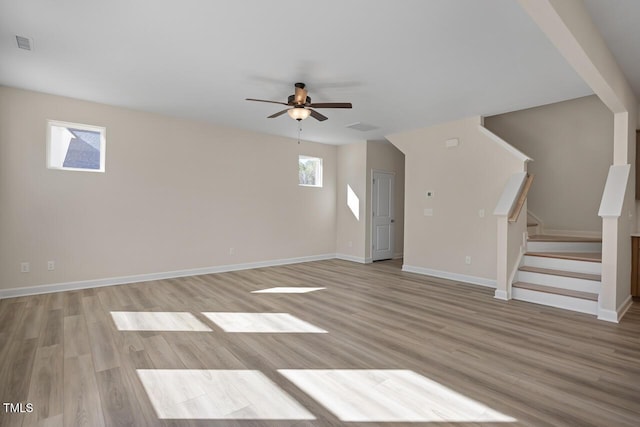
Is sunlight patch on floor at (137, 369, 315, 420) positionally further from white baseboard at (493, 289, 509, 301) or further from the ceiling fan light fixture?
white baseboard at (493, 289, 509, 301)

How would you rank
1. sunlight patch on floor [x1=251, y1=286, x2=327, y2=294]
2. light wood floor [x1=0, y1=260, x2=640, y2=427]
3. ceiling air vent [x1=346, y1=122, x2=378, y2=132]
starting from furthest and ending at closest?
1. ceiling air vent [x1=346, y1=122, x2=378, y2=132]
2. sunlight patch on floor [x1=251, y1=286, x2=327, y2=294]
3. light wood floor [x1=0, y1=260, x2=640, y2=427]

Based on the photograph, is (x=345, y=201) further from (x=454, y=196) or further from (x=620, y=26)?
(x=620, y=26)

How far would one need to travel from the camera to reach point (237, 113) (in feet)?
17.5

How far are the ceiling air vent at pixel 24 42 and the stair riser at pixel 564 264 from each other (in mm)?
6626

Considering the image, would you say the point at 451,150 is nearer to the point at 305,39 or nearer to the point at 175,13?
the point at 305,39

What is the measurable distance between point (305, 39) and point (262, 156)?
12.9 ft

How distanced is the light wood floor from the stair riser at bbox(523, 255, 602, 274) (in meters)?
0.62

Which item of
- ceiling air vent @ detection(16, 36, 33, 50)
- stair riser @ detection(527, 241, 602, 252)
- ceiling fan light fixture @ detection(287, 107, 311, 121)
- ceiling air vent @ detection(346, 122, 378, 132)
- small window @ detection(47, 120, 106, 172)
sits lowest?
stair riser @ detection(527, 241, 602, 252)

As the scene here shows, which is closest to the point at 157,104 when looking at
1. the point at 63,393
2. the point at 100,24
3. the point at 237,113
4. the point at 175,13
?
A: the point at 237,113

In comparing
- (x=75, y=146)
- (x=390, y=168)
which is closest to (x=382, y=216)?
(x=390, y=168)

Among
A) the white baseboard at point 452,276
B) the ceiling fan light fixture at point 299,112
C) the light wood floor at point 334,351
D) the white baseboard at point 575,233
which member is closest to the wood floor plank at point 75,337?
the light wood floor at point 334,351

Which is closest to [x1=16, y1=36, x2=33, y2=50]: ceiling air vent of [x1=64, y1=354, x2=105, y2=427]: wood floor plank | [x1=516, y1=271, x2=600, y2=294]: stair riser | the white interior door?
[x1=64, y1=354, x2=105, y2=427]: wood floor plank

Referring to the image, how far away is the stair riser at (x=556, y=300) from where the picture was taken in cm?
379

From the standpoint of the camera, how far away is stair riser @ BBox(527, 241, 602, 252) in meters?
4.93
